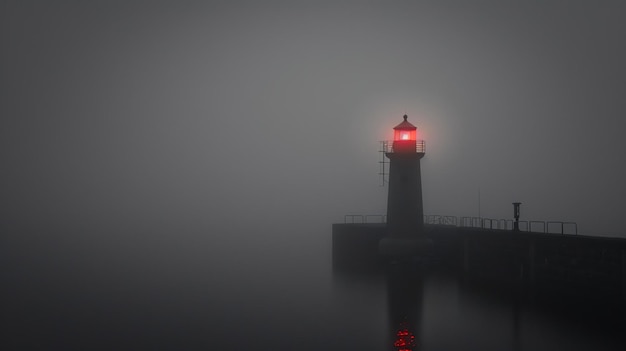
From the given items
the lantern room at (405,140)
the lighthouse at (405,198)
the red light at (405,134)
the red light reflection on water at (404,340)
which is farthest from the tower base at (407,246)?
the red light reflection on water at (404,340)

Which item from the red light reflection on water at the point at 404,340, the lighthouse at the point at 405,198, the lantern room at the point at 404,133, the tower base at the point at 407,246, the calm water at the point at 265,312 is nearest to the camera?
the red light reflection on water at the point at 404,340

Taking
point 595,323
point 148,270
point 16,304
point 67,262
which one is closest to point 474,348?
point 595,323

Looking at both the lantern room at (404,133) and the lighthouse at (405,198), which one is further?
the lantern room at (404,133)

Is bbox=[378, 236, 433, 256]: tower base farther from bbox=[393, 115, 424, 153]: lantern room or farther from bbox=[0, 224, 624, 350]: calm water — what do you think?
bbox=[393, 115, 424, 153]: lantern room

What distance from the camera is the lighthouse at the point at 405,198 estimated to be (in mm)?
45438

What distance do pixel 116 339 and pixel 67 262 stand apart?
133ft

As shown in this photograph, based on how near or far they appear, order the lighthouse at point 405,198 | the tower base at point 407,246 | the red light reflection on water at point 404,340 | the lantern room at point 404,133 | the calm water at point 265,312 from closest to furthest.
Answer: the red light reflection on water at point 404,340, the calm water at point 265,312, the lighthouse at point 405,198, the tower base at point 407,246, the lantern room at point 404,133

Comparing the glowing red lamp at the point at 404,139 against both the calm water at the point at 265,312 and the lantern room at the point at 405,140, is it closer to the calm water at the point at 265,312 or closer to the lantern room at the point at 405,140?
the lantern room at the point at 405,140

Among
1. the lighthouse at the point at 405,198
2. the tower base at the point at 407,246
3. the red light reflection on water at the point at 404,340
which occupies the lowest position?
the red light reflection on water at the point at 404,340

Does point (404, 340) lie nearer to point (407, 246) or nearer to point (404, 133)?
point (407, 246)

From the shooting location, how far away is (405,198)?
45438mm

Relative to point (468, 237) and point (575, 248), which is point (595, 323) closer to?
point (575, 248)

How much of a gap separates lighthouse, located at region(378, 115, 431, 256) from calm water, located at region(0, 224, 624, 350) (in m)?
2.76

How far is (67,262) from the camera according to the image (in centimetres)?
6894
